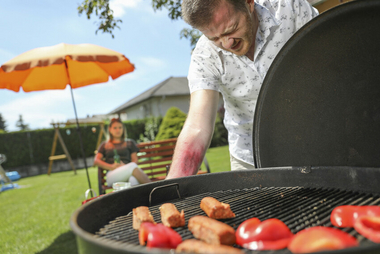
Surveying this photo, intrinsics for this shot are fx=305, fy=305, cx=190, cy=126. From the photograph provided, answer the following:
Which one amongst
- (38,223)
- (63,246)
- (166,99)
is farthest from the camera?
(166,99)

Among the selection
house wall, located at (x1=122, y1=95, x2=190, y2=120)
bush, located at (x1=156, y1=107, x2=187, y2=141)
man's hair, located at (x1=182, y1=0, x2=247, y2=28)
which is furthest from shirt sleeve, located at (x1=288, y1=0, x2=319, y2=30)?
house wall, located at (x1=122, y1=95, x2=190, y2=120)

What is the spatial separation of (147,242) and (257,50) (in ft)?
4.70

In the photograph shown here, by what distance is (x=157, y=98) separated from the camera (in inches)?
935

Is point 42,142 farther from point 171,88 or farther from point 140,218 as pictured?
point 140,218

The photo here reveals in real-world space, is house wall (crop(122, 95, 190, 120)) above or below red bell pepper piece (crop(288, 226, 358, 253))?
below

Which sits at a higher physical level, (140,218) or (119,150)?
(140,218)

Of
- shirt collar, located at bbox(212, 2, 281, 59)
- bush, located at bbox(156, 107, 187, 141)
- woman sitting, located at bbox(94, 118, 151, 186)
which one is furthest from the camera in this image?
bush, located at bbox(156, 107, 187, 141)

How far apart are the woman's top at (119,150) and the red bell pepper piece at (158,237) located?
512 centimetres

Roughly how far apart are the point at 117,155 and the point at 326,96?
4954mm

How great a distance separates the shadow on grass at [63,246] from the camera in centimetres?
375

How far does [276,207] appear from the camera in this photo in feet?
3.90

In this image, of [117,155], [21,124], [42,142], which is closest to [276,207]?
[117,155]

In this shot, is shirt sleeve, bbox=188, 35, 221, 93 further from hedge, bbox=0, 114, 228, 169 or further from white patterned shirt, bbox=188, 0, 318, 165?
hedge, bbox=0, 114, 228, 169

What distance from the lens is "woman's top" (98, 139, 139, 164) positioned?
5.86 meters
